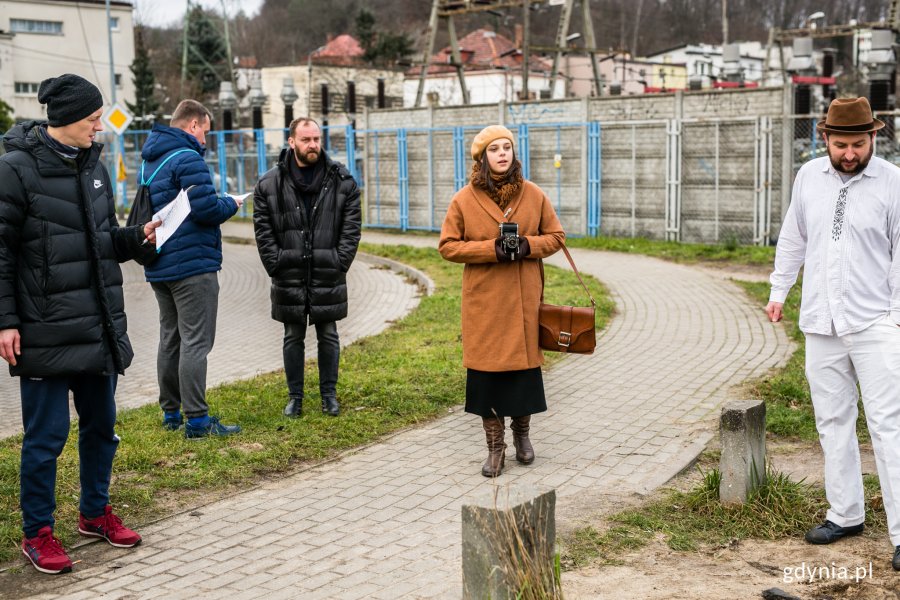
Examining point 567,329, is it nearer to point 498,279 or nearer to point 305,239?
point 498,279

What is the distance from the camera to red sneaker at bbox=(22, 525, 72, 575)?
4.58 metres

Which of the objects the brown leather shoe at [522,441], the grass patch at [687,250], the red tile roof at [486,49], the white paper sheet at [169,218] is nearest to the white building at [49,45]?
the red tile roof at [486,49]

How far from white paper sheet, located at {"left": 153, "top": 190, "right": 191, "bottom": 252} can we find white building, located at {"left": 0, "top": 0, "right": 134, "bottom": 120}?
5720 cm

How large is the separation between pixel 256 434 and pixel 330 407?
70cm

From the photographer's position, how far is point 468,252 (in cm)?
576

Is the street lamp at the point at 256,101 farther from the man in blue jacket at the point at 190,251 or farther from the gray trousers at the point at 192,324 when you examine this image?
the gray trousers at the point at 192,324

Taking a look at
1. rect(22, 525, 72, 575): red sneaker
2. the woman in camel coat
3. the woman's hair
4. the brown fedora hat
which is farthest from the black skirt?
rect(22, 525, 72, 575): red sneaker

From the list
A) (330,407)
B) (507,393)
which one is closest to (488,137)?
(507,393)

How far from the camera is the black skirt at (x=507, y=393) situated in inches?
233

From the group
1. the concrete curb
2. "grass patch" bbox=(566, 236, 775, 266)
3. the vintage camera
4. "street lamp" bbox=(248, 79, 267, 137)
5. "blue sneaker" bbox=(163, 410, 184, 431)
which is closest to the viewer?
the vintage camera

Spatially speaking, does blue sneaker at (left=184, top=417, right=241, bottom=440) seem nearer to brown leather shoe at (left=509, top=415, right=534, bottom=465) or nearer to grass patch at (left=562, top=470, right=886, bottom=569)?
brown leather shoe at (left=509, top=415, right=534, bottom=465)

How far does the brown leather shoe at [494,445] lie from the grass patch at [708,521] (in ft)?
3.13

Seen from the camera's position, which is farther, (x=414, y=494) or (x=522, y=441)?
(x=522, y=441)

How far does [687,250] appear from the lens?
58.4 feet
